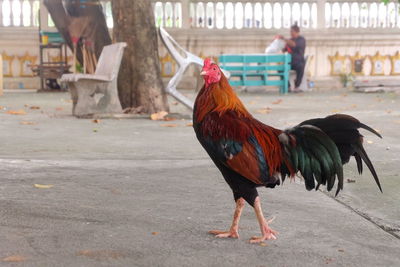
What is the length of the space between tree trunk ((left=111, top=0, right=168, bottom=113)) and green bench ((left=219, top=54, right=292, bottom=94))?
22.3 feet

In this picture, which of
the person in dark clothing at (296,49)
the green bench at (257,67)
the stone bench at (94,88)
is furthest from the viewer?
the person in dark clothing at (296,49)

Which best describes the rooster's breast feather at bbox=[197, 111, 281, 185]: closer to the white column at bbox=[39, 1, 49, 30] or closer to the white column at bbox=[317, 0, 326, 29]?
the white column at bbox=[39, 1, 49, 30]

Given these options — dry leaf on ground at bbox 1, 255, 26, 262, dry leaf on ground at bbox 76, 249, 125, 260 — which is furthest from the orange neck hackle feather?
dry leaf on ground at bbox 1, 255, 26, 262

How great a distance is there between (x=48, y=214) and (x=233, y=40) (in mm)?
16125

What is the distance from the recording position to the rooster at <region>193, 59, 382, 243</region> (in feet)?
10.7

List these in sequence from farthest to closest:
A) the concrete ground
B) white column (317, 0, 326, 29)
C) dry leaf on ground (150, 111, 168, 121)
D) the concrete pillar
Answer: white column (317, 0, 326, 29)
the concrete pillar
dry leaf on ground (150, 111, 168, 121)
the concrete ground

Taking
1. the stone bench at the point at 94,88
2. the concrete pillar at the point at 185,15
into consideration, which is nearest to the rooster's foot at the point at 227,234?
the stone bench at the point at 94,88

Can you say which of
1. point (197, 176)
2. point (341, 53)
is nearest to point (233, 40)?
point (341, 53)

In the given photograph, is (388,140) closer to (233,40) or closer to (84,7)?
(84,7)

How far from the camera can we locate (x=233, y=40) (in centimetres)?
1958

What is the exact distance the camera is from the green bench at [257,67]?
16.7 meters

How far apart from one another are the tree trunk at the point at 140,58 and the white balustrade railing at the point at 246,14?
972 centimetres

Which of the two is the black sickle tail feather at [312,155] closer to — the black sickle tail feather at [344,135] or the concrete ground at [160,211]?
the black sickle tail feather at [344,135]

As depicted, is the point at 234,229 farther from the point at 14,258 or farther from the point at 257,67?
the point at 257,67
